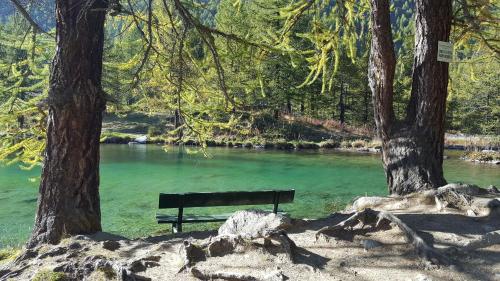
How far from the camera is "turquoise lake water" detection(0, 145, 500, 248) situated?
35.0ft

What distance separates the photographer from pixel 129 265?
3.95 metres

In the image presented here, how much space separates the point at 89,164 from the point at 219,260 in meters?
2.19

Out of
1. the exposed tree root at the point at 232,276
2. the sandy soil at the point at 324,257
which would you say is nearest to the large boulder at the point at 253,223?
the sandy soil at the point at 324,257

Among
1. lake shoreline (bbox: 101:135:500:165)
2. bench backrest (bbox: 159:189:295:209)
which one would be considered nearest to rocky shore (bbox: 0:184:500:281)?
bench backrest (bbox: 159:189:295:209)

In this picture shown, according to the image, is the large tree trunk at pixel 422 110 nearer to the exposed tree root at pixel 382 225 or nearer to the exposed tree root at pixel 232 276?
the exposed tree root at pixel 382 225

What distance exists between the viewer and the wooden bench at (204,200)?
25.1ft

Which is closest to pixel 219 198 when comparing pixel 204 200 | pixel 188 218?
pixel 204 200

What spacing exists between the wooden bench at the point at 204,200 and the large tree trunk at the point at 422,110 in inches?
106

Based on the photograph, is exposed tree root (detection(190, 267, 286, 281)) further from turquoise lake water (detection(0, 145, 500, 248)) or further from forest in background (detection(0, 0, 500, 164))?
turquoise lake water (detection(0, 145, 500, 248))

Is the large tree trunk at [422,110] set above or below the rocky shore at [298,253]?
above

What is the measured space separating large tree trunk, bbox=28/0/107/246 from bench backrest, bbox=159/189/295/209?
2.26 metres

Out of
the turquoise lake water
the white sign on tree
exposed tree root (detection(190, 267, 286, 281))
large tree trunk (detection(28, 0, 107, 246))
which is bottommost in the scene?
the turquoise lake water

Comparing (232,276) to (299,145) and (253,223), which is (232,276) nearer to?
(253,223)

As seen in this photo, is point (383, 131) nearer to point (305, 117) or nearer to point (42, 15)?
point (42, 15)
